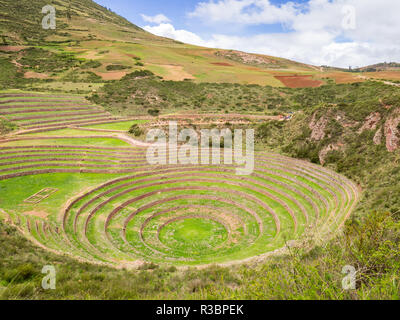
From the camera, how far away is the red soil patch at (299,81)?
57.0 meters

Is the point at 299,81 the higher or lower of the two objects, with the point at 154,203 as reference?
higher

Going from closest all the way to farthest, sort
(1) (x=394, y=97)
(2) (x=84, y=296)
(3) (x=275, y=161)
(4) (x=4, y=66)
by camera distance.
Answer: (2) (x=84, y=296) → (1) (x=394, y=97) → (3) (x=275, y=161) → (4) (x=4, y=66)

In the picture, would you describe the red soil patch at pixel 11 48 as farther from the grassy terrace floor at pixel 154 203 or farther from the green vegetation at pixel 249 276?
the green vegetation at pixel 249 276

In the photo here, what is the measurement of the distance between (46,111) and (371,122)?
138 ft

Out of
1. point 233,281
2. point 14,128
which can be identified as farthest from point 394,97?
point 14,128

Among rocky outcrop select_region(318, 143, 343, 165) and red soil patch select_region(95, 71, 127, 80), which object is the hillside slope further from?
rocky outcrop select_region(318, 143, 343, 165)

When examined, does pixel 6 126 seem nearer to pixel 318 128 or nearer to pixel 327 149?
pixel 327 149

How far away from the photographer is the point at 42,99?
3750cm

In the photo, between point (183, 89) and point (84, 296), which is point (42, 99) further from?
point (84, 296)

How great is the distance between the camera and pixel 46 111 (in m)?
35.2

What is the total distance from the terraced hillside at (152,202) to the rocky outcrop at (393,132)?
4.53 meters

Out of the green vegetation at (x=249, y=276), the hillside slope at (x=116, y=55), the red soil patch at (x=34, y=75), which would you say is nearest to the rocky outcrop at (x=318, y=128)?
the green vegetation at (x=249, y=276)

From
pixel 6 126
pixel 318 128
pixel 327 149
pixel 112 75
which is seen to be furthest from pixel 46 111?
pixel 327 149

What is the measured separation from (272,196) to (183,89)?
43959 millimetres
